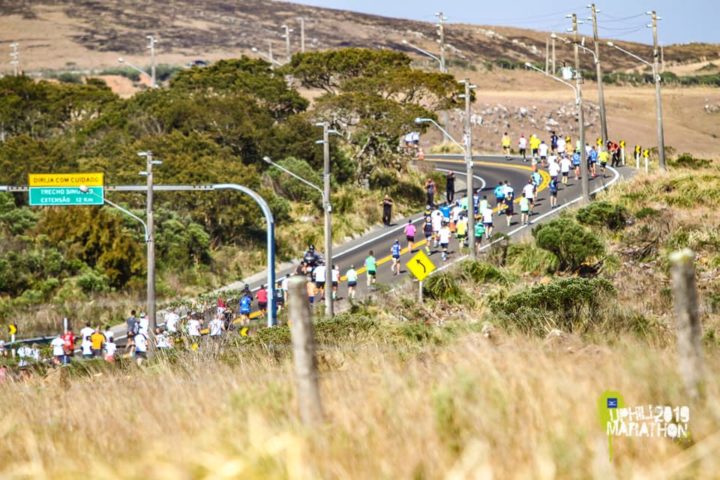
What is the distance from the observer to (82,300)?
42406 millimetres

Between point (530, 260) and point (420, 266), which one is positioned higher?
point (420, 266)

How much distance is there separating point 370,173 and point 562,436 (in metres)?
55.3

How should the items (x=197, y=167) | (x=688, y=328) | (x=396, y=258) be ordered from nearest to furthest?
(x=688, y=328), (x=396, y=258), (x=197, y=167)

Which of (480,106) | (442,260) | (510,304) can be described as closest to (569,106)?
(480,106)

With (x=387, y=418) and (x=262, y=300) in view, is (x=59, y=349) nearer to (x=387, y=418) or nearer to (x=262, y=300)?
(x=262, y=300)

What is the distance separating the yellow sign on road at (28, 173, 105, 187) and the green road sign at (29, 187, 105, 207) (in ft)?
0.42

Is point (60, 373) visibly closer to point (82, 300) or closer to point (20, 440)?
point (20, 440)

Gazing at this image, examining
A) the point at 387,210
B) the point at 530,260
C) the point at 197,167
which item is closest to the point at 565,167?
the point at 387,210

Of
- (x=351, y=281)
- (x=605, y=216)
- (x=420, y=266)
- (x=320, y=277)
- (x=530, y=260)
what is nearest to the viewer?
(x=420, y=266)

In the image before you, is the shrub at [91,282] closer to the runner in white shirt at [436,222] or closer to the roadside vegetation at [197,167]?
the roadside vegetation at [197,167]

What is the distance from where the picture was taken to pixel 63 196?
1401 inches

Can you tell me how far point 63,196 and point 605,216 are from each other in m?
19.1

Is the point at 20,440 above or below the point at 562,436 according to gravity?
below

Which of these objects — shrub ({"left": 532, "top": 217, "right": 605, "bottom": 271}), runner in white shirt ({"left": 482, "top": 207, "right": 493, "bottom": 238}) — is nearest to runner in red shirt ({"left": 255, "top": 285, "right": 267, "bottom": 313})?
shrub ({"left": 532, "top": 217, "right": 605, "bottom": 271})
